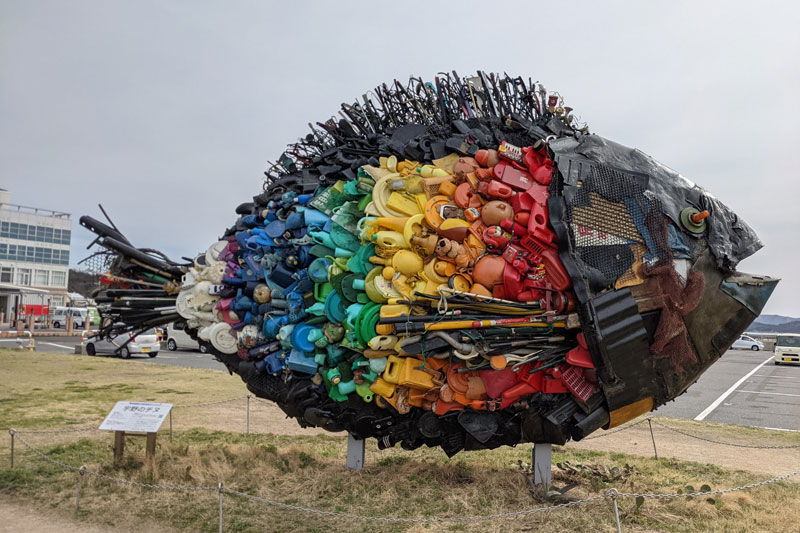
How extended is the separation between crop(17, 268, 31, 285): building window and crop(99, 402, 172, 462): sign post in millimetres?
50703

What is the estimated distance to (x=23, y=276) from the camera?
5019 cm

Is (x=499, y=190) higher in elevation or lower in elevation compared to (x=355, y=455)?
higher

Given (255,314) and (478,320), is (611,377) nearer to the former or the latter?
(478,320)

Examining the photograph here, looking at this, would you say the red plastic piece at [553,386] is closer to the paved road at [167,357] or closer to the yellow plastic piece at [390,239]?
the yellow plastic piece at [390,239]

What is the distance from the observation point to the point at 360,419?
5.72 metres

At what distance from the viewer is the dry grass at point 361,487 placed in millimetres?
5473

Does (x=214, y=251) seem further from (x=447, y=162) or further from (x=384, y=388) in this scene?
(x=447, y=162)

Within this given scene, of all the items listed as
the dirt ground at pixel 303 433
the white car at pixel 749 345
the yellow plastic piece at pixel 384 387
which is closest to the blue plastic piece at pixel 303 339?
the yellow plastic piece at pixel 384 387

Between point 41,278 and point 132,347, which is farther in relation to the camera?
point 41,278

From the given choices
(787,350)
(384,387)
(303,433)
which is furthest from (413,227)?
(787,350)

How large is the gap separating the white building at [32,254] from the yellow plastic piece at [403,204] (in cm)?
4730

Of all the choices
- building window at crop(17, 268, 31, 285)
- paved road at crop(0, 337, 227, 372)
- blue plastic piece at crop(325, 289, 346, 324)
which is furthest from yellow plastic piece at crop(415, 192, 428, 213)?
building window at crop(17, 268, 31, 285)

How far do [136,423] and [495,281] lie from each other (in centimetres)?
488

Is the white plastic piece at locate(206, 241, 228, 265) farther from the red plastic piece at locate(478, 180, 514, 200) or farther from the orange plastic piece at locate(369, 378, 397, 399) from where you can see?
the red plastic piece at locate(478, 180, 514, 200)
